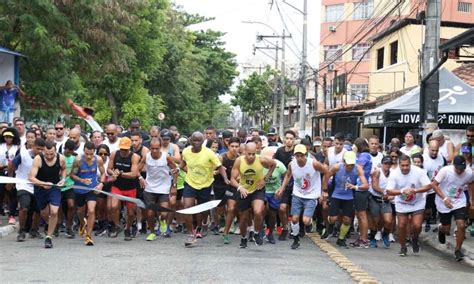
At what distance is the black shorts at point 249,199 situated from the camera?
11789mm

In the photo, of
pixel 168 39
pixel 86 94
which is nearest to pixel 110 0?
pixel 86 94

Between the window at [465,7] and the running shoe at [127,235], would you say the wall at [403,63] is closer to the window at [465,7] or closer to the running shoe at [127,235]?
the window at [465,7]

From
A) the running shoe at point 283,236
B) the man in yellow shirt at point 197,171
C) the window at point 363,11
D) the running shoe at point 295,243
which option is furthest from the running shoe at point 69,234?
the window at point 363,11

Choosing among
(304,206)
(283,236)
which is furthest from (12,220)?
(304,206)

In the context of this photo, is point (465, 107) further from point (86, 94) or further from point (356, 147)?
point (86, 94)

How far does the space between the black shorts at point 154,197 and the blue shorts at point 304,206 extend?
224 centimetres

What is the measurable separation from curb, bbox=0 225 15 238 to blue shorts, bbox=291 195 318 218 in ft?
16.3

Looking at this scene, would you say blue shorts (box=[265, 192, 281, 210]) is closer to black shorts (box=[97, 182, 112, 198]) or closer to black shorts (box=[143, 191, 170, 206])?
black shorts (box=[143, 191, 170, 206])

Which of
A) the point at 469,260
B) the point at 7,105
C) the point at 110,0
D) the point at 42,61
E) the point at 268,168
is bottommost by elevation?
the point at 469,260

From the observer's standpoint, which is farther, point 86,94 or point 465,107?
point 86,94

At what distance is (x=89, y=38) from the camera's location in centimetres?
2098

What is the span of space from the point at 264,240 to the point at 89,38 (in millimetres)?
10881

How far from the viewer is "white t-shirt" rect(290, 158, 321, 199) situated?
11789 millimetres

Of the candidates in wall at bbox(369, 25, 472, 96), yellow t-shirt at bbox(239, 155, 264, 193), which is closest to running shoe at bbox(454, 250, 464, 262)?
yellow t-shirt at bbox(239, 155, 264, 193)
